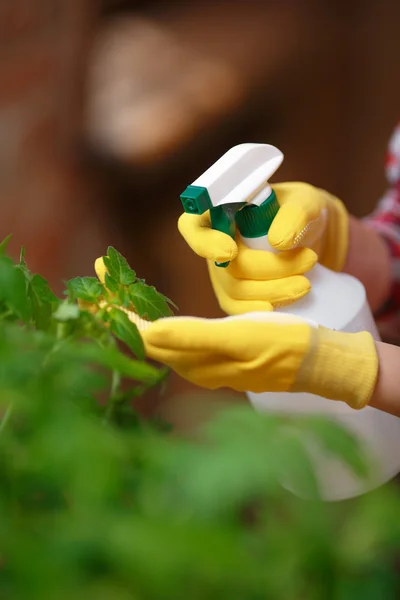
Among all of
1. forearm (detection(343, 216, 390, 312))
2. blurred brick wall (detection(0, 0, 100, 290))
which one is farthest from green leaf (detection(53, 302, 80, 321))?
blurred brick wall (detection(0, 0, 100, 290))

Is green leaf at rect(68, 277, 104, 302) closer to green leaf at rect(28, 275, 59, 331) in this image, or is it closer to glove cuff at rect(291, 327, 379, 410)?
green leaf at rect(28, 275, 59, 331)

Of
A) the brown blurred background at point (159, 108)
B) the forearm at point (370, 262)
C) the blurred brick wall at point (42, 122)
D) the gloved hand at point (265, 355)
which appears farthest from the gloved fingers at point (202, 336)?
the blurred brick wall at point (42, 122)

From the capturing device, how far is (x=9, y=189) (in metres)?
1.81

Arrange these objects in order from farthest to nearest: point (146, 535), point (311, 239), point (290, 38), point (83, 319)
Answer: point (290, 38) → point (311, 239) → point (83, 319) → point (146, 535)

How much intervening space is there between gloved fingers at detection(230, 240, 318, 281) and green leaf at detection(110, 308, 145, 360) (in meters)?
0.14

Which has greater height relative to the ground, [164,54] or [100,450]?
[100,450]

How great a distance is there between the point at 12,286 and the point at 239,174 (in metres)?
0.22

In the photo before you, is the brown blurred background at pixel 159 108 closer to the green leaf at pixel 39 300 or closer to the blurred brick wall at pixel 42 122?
the blurred brick wall at pixel 42 122

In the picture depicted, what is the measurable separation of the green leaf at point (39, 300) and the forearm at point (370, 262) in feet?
1.25

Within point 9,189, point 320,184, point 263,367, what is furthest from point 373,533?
point 320,184

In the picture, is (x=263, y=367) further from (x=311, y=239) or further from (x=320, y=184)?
(x=320, y=184)

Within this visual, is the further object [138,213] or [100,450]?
[138,213]

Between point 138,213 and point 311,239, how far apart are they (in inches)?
44.2

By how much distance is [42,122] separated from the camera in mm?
1825
